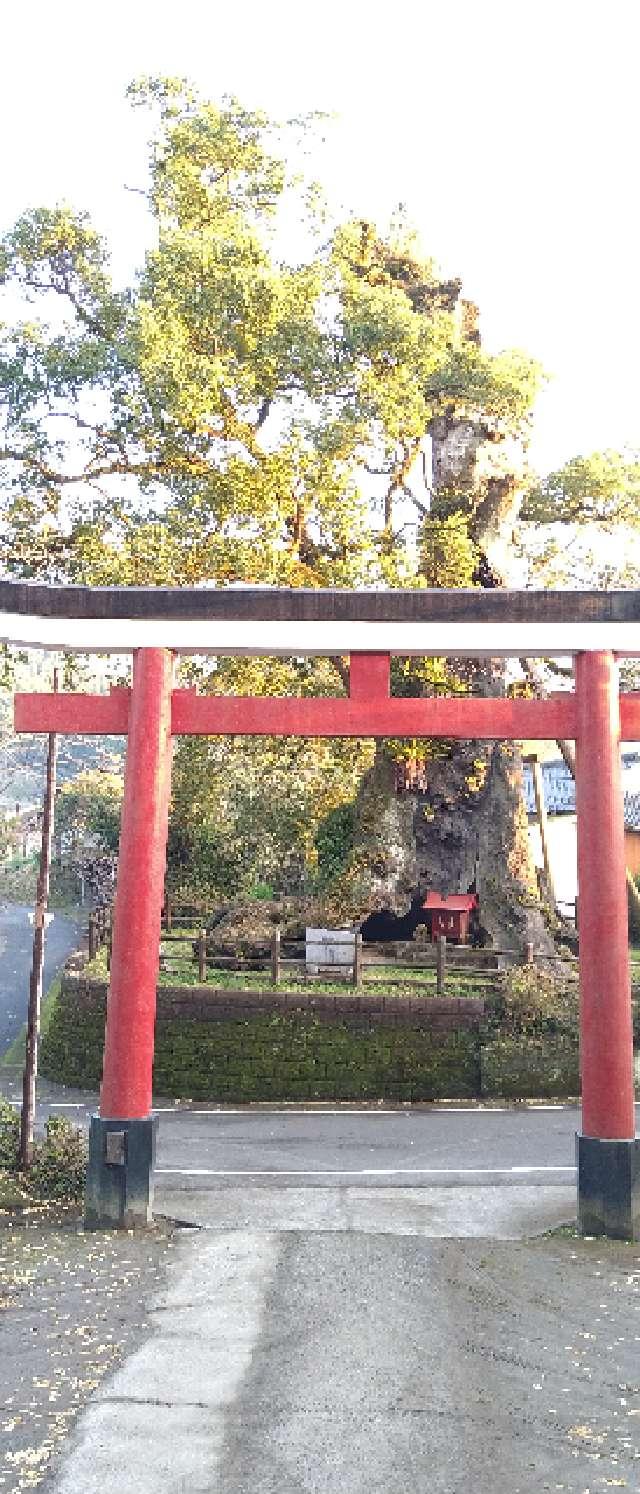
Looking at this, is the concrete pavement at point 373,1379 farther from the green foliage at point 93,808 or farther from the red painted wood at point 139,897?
the green foliage at point 93,808

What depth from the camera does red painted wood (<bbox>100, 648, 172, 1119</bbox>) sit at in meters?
9.41

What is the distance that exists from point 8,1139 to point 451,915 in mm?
11531

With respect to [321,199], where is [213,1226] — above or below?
below

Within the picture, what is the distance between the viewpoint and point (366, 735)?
1000 cm

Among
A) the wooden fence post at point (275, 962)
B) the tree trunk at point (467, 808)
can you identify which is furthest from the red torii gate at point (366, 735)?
the tree trunk at point (467, 808)

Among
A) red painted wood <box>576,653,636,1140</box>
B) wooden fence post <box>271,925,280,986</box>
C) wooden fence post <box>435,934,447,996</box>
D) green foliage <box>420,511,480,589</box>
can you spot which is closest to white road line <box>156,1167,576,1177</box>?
red painted wood <box>576,653,636,1140</box>

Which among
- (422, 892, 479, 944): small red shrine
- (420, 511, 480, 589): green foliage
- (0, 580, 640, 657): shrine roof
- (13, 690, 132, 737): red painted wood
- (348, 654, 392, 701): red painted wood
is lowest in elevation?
(422, 892, 479, 944): small red shrine

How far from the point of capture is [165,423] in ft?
60.9

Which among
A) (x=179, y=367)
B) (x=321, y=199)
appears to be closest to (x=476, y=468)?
(x=321, y=199)

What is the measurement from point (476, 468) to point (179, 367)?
734 centimetres

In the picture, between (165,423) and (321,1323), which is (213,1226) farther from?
(165,423)

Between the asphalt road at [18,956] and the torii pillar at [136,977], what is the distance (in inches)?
497

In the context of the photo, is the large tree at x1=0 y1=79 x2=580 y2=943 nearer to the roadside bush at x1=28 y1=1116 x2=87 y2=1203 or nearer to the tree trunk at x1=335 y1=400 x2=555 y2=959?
the tree trunk at x1=335 y1=400 x2=555 y2=959

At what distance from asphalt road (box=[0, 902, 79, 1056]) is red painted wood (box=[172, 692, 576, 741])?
1392 cm
